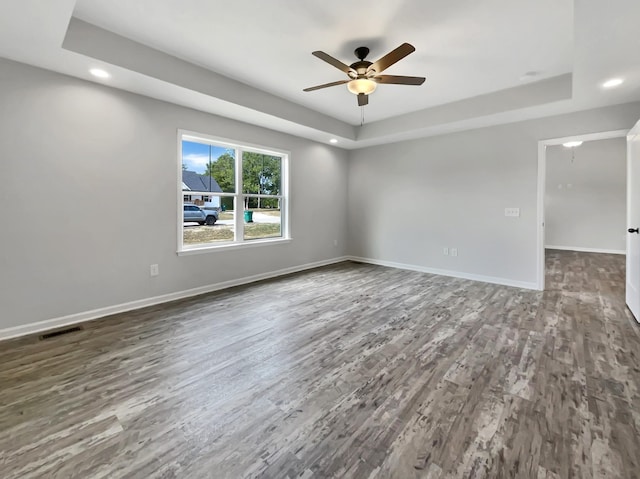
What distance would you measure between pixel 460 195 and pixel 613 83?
7.65 feet

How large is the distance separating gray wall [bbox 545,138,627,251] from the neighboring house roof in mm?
8535

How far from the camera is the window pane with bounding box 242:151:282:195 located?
193 inches

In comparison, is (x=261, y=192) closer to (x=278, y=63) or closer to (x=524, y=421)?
(x=278, y=63)

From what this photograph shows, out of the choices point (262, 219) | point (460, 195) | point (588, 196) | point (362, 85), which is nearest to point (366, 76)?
point (362, 85)

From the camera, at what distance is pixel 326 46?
3.01 metres

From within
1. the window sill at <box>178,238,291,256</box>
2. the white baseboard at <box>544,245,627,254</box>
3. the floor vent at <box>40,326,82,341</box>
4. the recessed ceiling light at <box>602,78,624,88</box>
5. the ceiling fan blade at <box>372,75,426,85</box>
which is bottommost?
the floor vent at <box>40,326,82,341</box>

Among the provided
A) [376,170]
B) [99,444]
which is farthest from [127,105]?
[376,170]

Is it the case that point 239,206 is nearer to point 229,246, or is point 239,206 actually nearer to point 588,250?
point 229,246

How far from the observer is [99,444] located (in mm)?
1554

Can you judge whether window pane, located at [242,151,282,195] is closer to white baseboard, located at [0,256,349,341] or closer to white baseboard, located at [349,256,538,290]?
white baseboard, located at [0,256,349,341]

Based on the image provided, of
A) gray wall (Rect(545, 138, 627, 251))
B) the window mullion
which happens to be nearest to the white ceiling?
the window mullion

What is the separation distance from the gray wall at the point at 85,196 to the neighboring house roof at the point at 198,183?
0.77 ft

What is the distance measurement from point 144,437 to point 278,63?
3553 millimetres

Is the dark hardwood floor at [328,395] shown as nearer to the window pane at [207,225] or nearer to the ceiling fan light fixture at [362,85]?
the window pane at [207,225]
